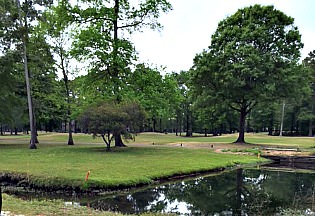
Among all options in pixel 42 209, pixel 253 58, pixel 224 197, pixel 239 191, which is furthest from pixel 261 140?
pixel 42 209

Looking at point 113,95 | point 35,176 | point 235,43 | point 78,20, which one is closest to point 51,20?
point 78,20

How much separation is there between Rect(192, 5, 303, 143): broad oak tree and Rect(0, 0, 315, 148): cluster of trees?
110 millimetres

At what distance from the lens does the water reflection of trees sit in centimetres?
1215

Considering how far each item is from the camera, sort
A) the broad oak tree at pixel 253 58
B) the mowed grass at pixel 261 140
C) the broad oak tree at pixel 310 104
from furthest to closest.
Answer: the broad oak tree at pixel 310 104 < the mowed grass at pixel 261 140 < the broad oak tree at pixel 253 58

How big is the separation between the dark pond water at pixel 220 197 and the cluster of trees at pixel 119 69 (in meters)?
10.4

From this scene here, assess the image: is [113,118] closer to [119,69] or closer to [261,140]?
[119,69]

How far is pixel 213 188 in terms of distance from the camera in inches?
645

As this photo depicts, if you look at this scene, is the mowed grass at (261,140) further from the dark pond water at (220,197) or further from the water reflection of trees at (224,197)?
the dark pond water at (220,197)

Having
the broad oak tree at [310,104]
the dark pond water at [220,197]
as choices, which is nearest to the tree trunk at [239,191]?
the dark pond water at [220,197]

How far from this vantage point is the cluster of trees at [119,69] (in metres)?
28.8

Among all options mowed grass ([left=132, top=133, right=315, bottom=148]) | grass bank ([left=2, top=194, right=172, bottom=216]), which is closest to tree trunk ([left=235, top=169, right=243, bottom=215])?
grass bank ([left=2, top=194, right=172, bottom=216])

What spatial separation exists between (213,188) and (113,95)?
15.9m

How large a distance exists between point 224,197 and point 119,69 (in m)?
18.6

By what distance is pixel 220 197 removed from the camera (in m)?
14.6
